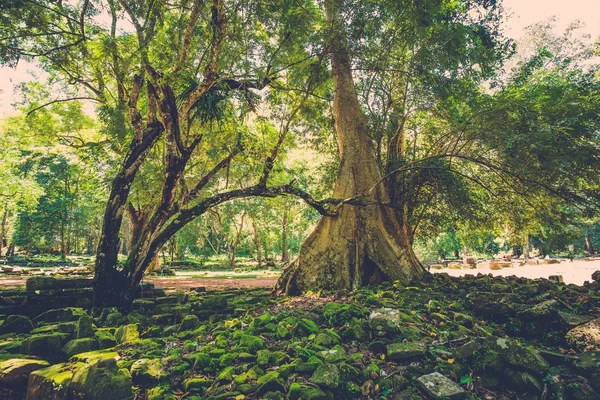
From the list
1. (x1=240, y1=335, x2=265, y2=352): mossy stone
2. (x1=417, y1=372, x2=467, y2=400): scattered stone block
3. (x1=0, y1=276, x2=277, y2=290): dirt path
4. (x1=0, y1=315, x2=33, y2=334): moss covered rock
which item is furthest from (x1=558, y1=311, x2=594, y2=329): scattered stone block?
(x1=0, y1=315, x2=33, y2=334): moss covered rock

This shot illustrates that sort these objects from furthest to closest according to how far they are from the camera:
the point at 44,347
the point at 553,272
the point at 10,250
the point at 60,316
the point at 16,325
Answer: the point at 10,250 → the point at 553,272 → the point at 60,316 → the point at 16,325 → the point at 44,347

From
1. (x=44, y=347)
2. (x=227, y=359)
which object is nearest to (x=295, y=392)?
(x=227, y=359)

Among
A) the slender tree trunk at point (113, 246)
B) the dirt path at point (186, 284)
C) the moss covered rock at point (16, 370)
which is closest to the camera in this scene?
the moss covered rock at point (16, 370)

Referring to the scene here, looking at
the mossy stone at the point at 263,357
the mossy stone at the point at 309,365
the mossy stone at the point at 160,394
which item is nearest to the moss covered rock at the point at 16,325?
the mossy stone at the point at 160,394

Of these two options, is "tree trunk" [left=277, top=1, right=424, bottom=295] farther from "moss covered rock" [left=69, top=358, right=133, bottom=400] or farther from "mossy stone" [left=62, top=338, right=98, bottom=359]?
"moss covered rock" [left=69, top=358, right=133, bottom=400]

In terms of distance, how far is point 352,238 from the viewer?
7.64m

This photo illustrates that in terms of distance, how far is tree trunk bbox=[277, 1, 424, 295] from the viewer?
727 centimetres

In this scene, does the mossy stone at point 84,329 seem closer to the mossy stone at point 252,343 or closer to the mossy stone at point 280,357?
the mossy stone at point 252,343

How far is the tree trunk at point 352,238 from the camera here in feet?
23.8

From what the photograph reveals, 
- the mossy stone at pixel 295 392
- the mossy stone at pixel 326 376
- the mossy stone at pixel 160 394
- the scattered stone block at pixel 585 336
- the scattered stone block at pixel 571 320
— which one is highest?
the scattered stone block at pixel 571 320

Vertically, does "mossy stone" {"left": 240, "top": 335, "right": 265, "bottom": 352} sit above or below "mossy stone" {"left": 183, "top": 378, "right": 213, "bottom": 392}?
above

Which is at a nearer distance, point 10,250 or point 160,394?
point 160,394

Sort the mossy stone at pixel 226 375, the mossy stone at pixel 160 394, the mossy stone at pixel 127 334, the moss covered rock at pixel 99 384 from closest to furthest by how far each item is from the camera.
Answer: the moss covered rock at pixel 99 384 → the mossy stone at pixel 160 394 → the mossy stone at pixel 226 375 → the mossy stone at pixel 127 334

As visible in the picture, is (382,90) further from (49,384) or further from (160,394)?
(49,384)
